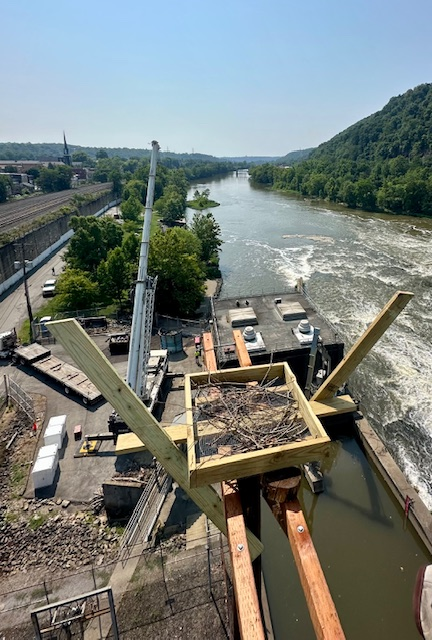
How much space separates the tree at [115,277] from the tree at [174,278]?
8.20ft

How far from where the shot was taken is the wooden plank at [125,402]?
538cm

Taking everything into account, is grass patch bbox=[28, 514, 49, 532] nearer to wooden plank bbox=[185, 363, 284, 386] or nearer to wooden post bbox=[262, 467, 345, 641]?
wooden plank bbox=[185, 363, 284, 386]

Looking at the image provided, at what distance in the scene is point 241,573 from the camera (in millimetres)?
4715

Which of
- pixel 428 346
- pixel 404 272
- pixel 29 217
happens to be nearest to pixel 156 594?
pixel 428 346

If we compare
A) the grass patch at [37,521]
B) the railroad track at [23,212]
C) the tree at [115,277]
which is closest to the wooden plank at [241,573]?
the grass patch at [37,521]

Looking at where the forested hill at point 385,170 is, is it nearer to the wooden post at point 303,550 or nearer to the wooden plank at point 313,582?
the wooden post at point 303,550

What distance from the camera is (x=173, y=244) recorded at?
2747cm

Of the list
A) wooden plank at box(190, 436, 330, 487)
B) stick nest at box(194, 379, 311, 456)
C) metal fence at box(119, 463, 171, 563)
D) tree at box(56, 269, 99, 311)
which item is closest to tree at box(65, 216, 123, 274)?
tree at box(56, 269, 99, 311)

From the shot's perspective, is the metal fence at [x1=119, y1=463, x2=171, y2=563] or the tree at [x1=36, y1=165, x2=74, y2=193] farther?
the tree at [x1=36, y1=165, x2=74, y2=193]

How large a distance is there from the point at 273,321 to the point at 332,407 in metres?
13.7

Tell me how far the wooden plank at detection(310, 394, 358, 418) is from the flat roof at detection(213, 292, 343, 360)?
923 centimetres

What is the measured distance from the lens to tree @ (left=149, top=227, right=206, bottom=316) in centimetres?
2669

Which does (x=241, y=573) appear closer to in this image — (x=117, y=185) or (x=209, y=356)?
(x=209, y=356)

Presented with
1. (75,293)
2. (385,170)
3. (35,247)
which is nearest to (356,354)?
(75,293)
